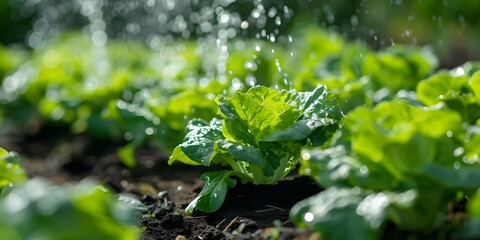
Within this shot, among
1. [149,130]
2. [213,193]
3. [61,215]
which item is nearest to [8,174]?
[213,193]

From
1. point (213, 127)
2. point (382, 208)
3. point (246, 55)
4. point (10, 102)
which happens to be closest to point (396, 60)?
point (246, 55)

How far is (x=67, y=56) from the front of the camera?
6684mm

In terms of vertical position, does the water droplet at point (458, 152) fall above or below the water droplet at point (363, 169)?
below

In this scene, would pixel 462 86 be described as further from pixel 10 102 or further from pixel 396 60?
pixel 10 102

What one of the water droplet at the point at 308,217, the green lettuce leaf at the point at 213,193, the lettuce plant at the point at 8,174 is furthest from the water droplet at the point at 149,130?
the water droplet at the point at 308,217

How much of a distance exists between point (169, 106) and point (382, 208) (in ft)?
5.65

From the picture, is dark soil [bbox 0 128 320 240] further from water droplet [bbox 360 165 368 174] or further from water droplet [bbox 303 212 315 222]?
water droplet [bbox 360 165 368 174]

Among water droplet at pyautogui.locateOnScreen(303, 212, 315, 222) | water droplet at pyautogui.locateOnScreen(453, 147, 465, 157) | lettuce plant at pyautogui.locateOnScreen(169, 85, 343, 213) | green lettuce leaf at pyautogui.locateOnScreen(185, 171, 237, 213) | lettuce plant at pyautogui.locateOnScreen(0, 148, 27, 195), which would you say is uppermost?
lettuce plant at pyautogui.locateOnScreen(0, 148, 27, 195)

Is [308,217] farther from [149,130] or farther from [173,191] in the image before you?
[149,130]

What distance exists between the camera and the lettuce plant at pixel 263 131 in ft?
7.29

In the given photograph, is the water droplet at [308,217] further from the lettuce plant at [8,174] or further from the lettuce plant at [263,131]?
the lettuce plant at [8,174]

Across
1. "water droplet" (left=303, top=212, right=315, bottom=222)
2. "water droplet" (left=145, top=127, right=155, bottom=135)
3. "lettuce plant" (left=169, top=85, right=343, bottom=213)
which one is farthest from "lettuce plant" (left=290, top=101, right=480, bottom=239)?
"water droplet" (left=145, top=127, right=155, bottom=135)

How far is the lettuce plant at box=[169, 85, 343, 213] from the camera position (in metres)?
2.22

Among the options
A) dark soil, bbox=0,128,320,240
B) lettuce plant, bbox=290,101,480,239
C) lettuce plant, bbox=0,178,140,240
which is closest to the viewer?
lettuce plant, bbox=0,178,140,240
